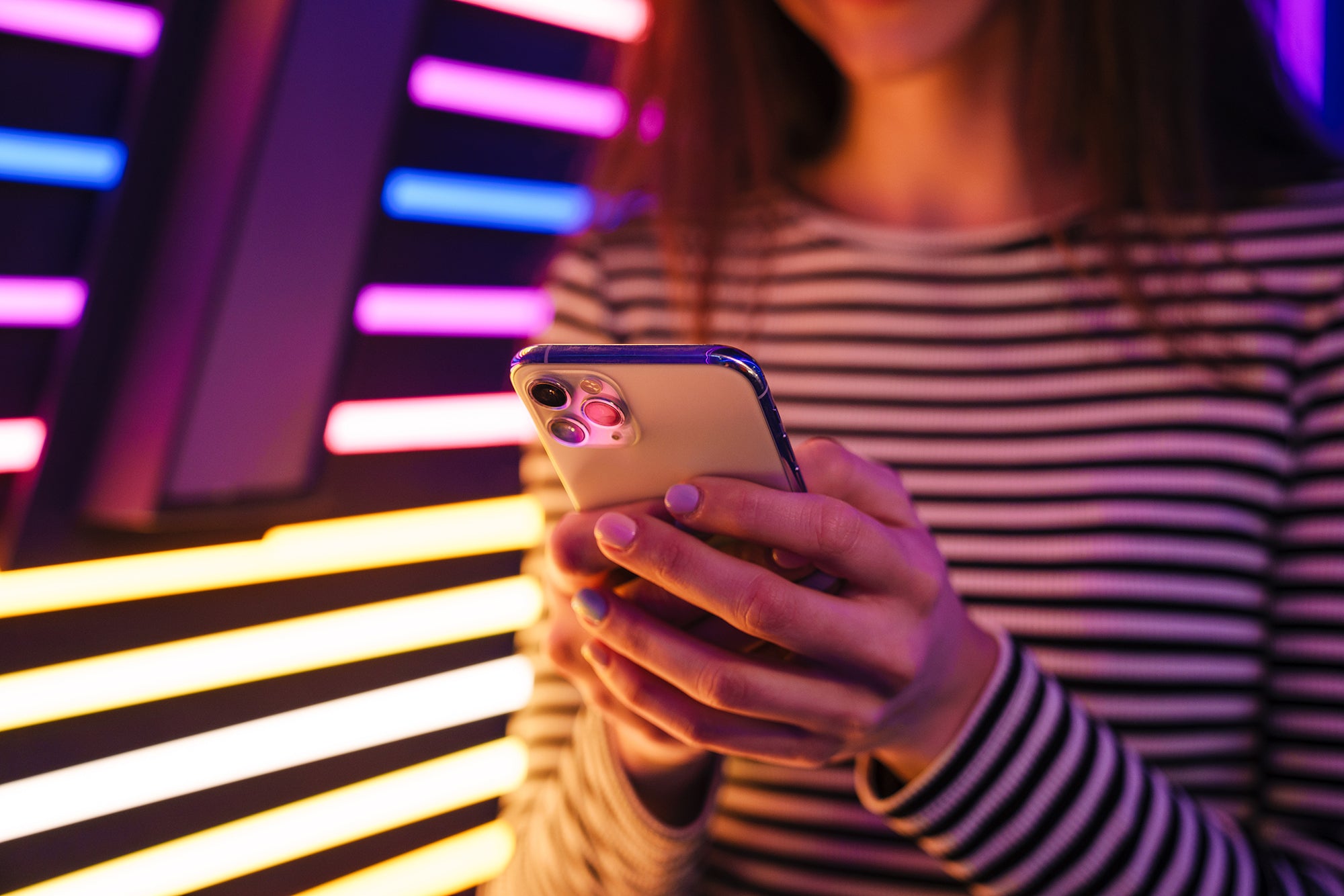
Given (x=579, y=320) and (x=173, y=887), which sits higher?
(x=579, y=320)

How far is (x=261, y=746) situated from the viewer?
3.53ft

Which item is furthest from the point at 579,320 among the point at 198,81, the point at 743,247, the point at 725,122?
the point at 198,81

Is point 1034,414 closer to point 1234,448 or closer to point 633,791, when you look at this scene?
point 1234,448

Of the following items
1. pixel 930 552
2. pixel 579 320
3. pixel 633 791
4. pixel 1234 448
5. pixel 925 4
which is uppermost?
pixel 925 4

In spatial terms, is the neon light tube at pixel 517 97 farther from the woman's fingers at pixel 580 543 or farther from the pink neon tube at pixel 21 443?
the woman's fingers at pixel 580 543

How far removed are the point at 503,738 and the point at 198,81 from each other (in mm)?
1009

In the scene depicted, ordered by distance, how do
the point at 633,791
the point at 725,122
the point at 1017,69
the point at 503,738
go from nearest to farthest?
the point at 633,791 < the point at 1017,69 < the point at 725,122 < the point at 503,738

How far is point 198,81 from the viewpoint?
95 cm

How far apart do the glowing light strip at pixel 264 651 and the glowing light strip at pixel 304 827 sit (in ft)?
0.54

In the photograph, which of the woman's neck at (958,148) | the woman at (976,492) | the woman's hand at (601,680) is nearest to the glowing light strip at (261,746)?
the woman at (976,492)

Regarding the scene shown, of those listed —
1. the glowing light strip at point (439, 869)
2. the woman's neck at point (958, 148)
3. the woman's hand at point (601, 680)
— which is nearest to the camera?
the woman's hand at point (601, 680)

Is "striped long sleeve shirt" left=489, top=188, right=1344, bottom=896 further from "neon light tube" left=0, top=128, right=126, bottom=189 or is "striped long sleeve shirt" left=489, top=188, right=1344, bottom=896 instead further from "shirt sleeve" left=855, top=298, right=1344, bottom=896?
"neon light tube" left=0, top=128, right=126, bottom=189

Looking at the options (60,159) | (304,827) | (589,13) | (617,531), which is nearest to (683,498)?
(617,531)

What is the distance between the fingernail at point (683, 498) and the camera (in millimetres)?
546
